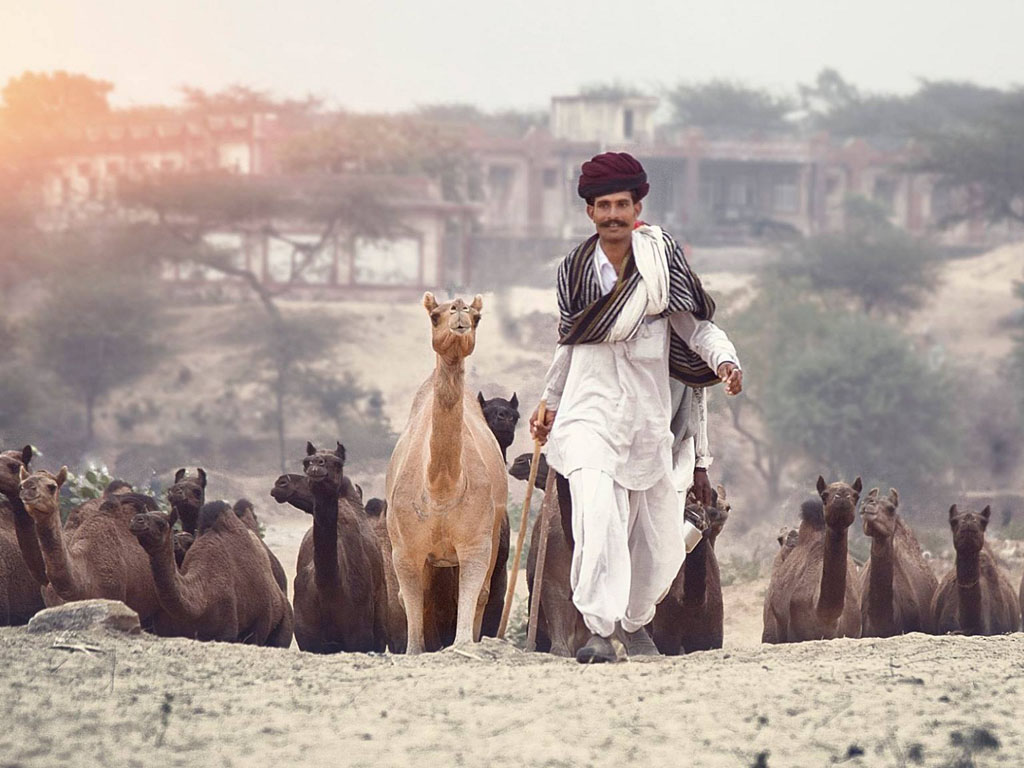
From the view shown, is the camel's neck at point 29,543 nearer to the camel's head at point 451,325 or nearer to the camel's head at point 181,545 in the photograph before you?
the camel's head at point 181,545

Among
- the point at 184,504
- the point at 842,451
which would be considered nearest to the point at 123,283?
the point at 842,451

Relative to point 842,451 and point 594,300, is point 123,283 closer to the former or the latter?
point 842,451

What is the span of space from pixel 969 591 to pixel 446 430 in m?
3.62

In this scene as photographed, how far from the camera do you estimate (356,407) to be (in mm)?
35719

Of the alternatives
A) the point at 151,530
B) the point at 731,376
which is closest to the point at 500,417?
the point at 151,530

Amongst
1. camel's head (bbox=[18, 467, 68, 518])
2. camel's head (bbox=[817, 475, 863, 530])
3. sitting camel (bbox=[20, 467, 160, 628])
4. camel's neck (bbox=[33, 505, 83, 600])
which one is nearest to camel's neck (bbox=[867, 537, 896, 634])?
camel's head (bbox=[817, 475, 863, 530])

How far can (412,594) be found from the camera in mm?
8711

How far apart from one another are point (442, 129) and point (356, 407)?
1388cm

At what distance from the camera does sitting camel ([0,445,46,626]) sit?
371 inches

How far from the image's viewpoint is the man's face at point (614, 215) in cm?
771

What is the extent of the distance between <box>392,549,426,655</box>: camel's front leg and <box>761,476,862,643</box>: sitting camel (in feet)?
7.43

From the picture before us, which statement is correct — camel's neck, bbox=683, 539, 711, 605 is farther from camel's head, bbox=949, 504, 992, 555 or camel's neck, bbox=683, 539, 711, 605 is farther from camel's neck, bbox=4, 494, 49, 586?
camel's neck, bbox=4, 494, 49, 586

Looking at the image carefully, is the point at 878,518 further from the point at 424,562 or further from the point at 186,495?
the point at 186,495

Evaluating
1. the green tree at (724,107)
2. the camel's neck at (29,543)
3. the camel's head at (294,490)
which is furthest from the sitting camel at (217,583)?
the green tree at (724,107)
